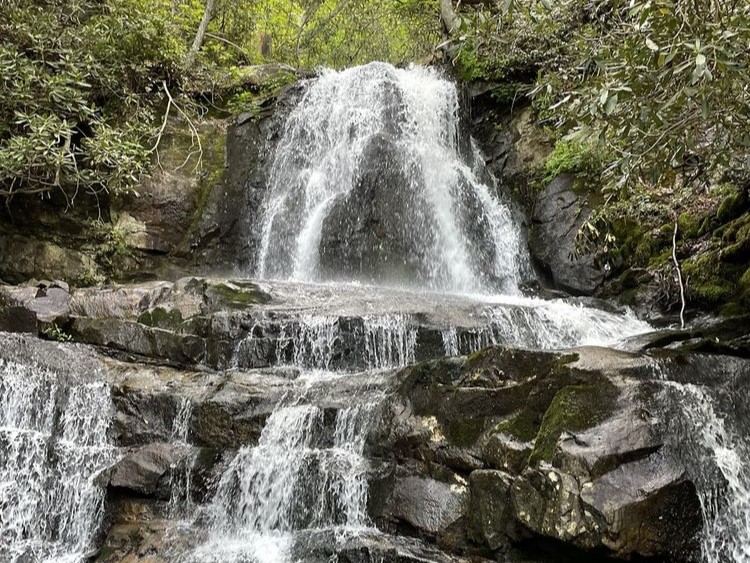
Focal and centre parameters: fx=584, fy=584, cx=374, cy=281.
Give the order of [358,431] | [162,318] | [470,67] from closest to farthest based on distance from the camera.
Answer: [358,431] < [162,318] < [470,67]

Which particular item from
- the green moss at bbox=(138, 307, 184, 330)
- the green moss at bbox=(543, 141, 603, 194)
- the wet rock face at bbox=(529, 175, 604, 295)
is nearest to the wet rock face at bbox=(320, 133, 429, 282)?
the wet rock face at bbox=(529, 175, 604, 295)

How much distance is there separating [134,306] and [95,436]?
8.47 feet

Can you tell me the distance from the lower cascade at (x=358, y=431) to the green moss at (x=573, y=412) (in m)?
0.02

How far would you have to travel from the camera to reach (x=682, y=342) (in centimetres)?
645

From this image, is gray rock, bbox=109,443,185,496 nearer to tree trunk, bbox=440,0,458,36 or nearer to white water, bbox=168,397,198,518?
white water, bbox=168,397,198,518

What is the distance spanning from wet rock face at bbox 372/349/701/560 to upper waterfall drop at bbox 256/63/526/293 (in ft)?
21.2

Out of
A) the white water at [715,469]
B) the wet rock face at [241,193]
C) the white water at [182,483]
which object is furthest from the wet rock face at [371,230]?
the white water at [715,469]

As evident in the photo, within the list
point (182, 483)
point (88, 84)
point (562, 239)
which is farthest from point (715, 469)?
point (88, 84)

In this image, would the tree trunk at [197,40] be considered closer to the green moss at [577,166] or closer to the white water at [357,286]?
the white water at [357,286]

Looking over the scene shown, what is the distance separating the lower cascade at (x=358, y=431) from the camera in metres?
4.29

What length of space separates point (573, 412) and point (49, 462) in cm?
547

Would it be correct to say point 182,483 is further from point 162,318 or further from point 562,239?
point 562,239

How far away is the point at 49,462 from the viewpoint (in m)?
6.35

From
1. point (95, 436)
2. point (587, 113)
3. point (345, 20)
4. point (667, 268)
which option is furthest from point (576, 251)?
point (345, 20)
